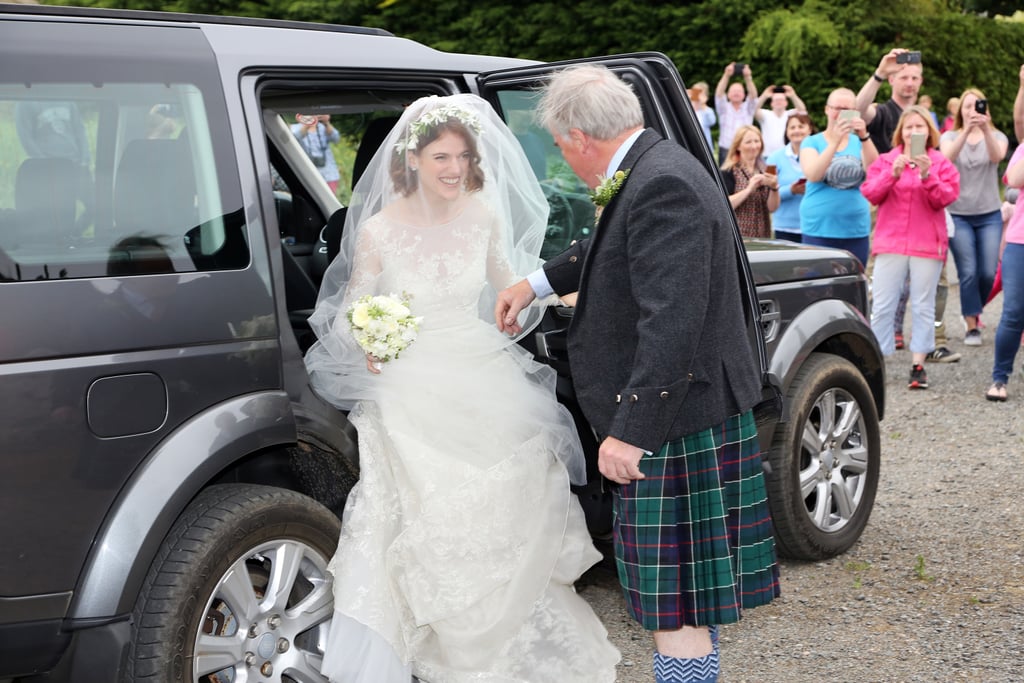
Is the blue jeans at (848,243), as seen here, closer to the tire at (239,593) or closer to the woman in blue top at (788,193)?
the woman in blue top at (788,193)

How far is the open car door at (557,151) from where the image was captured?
3559 millimetres

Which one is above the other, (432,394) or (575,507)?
(432,394)

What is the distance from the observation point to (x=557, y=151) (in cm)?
409

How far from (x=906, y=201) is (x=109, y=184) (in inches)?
243

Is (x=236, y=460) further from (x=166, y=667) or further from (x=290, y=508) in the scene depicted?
(x=166, y=667)

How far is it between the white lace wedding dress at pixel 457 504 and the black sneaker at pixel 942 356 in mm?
6050

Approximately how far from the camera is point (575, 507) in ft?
11.8

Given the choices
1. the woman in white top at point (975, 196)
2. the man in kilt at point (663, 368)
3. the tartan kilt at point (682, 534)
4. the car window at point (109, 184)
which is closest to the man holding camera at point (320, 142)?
the car window at point (109, 184)

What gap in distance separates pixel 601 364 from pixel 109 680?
1.45m

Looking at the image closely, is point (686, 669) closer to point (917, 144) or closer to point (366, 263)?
point (366, 263)

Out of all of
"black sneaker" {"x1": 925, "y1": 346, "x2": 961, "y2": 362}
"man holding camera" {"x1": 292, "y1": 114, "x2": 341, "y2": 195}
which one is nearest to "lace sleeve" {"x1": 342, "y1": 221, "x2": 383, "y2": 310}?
"man holding camera" {"x1": 292, "y1": 114, "x2": 341, "y2": 195}

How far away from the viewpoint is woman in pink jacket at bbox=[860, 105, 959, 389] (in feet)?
24.6

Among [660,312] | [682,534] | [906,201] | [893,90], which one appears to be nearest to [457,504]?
[682,534]

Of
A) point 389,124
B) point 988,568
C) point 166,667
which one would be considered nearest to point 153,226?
point 166,667
